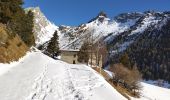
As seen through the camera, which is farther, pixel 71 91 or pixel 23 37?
pixel 23 37

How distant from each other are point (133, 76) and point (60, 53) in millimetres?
49122

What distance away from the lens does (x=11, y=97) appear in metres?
20.7

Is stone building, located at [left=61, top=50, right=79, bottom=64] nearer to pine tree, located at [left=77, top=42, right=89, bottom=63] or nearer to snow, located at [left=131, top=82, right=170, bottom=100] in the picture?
pine tree, located at [left=77, top=42, right=89, bottom=63]

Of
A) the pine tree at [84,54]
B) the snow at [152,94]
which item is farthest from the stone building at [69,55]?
the snow at [152,94]

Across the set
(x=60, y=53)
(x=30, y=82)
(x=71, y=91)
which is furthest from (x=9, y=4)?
(x=60, y=53)

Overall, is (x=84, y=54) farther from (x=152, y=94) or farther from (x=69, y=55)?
(x=152, y=94)

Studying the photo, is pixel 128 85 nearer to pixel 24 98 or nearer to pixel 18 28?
pixel 18 28

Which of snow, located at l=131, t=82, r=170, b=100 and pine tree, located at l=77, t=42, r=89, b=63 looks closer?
snow, located at l=131, t=82, r=170, b=100

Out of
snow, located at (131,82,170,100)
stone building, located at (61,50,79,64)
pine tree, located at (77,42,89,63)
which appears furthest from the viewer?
stone building, located at (61,50,79,64)

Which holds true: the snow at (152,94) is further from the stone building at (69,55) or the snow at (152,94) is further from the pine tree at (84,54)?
the stone building at (69,55)

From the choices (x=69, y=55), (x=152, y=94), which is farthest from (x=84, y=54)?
(x=152, y=94)

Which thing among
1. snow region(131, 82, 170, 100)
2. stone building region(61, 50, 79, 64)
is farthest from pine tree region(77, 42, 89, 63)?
snow region(131, 82, 170, 100)

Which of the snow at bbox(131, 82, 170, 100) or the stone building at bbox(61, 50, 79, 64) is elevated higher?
the stone building at bbox(61, 50, 79, 64)

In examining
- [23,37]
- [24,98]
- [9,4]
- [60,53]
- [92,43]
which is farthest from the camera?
[60,53]
